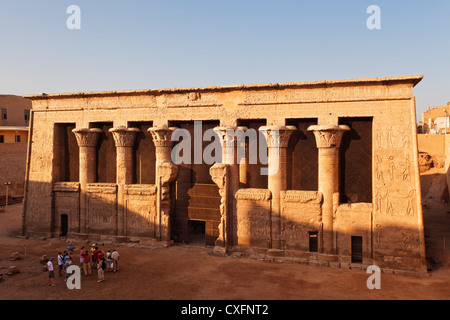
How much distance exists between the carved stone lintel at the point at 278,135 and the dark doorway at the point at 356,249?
576cm

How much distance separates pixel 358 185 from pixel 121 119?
13994 millimetres

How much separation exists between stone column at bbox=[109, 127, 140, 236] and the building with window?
804 inches

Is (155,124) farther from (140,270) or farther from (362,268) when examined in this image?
(362,268)

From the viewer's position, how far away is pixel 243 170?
18906mm

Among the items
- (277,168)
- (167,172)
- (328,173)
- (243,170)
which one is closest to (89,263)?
(167,172)

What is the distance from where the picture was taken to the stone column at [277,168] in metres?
17.5

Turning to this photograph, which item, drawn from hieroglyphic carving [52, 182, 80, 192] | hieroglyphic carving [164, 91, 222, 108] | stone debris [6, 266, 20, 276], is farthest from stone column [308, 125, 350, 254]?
hieroglyphic carving [52, 182, 80, 192]

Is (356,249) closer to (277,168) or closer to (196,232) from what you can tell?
(277,168)

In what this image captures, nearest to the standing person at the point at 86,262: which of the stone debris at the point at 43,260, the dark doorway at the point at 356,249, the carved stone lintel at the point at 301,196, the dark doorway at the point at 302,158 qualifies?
the stone debris at the point at 43,260

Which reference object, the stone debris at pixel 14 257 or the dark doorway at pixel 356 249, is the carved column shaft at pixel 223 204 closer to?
the dark doorway at pixel 356 249

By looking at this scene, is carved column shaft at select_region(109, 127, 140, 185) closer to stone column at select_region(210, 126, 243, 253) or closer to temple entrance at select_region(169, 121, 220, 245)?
temple entrance at select_region(169, 121, 220, 245)

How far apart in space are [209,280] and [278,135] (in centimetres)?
787

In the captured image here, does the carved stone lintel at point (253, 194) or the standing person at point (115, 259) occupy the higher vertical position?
the carved stone lintel at point (253, 194)

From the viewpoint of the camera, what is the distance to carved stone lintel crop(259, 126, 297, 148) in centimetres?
1744
